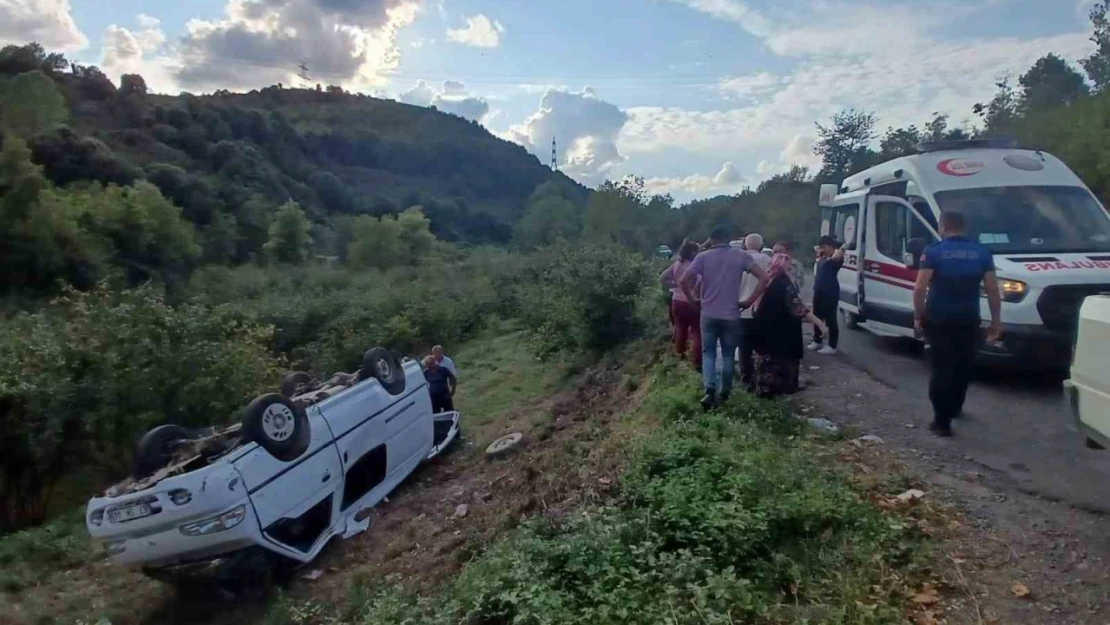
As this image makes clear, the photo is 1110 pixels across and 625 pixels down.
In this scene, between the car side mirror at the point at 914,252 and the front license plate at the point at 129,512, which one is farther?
the car side mirror at the point at 914,252

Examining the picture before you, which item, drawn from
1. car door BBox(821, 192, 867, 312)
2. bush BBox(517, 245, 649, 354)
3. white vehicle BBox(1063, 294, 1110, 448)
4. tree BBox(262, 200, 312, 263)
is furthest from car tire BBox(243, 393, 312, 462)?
tree BBox(262, 200, 312, 263)

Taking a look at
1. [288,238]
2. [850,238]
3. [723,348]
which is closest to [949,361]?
[723,348]

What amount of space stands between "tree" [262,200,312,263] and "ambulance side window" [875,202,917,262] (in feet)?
158

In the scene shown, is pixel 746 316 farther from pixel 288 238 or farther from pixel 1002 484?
pixel 288 238

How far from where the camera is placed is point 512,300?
107 feet

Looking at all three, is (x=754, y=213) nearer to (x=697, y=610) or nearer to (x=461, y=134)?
(x=697, y=610)

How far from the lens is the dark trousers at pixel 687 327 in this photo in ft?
29.3

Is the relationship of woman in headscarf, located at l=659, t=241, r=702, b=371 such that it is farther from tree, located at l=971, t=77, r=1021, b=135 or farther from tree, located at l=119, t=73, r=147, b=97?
tree, located at l=119, t=73, r=147, b=97

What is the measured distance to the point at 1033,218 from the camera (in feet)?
29.7

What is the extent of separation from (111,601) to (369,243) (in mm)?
52636

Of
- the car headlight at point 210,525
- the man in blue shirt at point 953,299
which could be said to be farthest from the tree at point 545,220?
the man in blue shirt at point 953,299

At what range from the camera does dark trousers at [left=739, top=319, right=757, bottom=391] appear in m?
7.85

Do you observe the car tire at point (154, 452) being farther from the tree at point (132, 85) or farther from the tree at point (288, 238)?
the tree at point (132, 85)

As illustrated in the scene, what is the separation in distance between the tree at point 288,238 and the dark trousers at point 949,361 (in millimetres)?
51467
